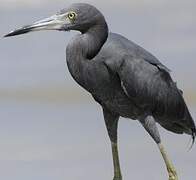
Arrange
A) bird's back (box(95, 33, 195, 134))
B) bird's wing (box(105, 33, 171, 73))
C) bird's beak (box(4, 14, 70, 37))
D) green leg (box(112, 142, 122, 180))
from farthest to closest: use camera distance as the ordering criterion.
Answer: green leg (box(112, 142, 122, 180)) → bird's wing (box(105, 33, 171, 73)) → bird's back (box(95, 33, 195, 134)) → bird's beak (box(4, 14, 70, 37))

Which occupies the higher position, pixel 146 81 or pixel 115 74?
pixel 115 74

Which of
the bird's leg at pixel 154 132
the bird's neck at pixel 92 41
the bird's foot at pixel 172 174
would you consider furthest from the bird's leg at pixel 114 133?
the bird's neck at pixel 92 41

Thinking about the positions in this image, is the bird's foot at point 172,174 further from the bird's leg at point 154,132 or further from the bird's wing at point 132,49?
the bird's wing at point 132,49

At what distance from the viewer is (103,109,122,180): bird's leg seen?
1362 cm

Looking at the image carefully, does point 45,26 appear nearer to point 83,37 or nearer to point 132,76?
point 83,37

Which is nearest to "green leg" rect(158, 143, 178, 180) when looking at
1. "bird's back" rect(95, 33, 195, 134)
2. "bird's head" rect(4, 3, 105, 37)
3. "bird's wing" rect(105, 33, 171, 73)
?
"bird's back" rect(95, 33, 195, 134)

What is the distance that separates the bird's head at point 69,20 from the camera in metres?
12.2

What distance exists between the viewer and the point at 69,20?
40.4ft

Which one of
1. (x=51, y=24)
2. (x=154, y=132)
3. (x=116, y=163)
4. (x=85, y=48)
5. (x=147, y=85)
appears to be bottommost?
(x=116, y=163)

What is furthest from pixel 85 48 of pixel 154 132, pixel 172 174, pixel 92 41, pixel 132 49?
pixel 172 174

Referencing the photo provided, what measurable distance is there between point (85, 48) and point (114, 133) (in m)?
1.93

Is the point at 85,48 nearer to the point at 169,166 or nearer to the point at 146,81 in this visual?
the point at 146,81

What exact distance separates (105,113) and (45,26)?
2067mm

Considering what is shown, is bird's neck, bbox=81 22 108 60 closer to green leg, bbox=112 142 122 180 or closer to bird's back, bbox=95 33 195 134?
bird's back, bbox=95 33 195 134
